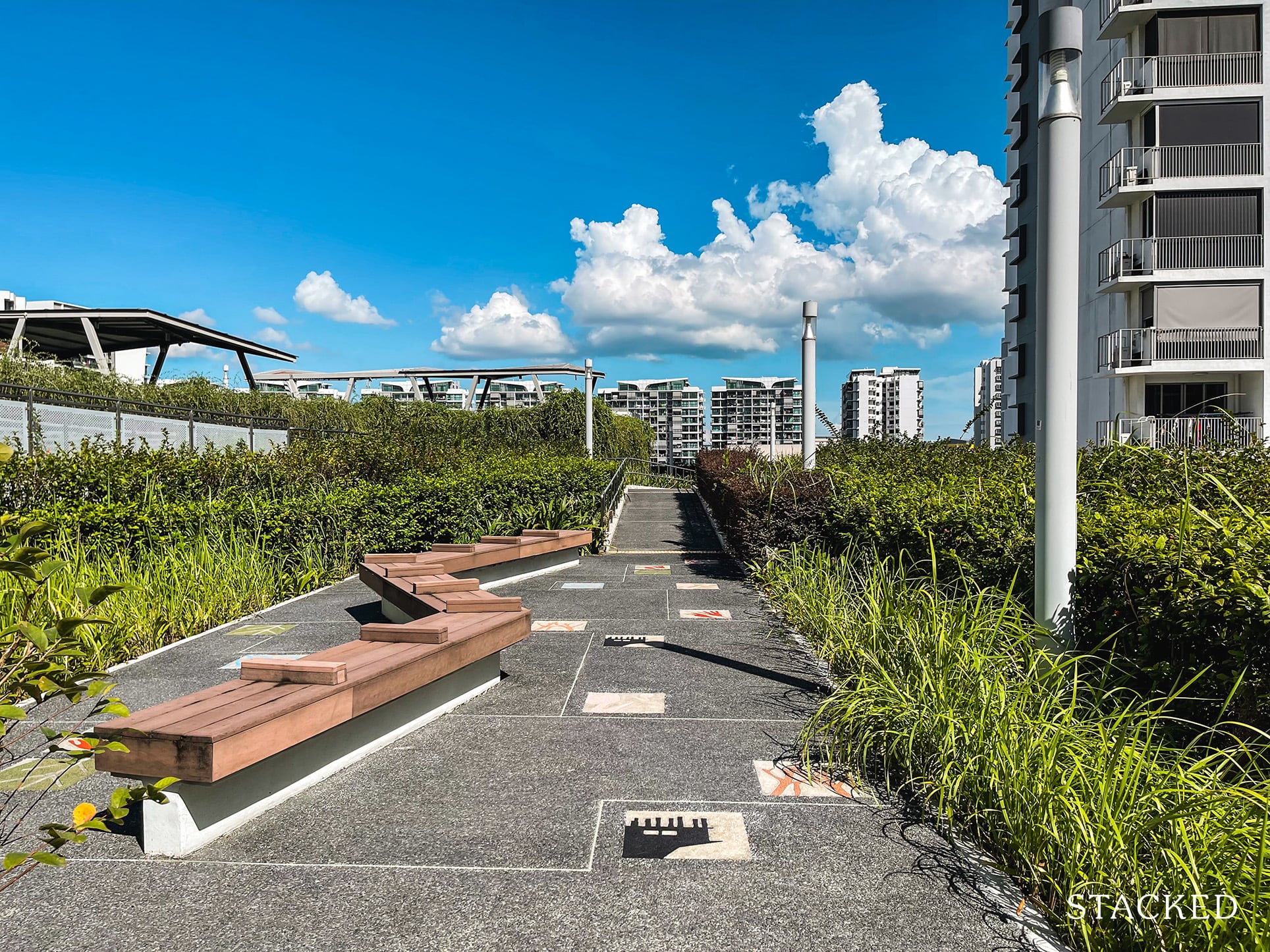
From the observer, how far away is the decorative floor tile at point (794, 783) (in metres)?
3.11

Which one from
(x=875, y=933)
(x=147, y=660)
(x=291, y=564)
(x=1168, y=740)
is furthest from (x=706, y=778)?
(x=291, y=564)

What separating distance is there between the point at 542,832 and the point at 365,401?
28.0 meters

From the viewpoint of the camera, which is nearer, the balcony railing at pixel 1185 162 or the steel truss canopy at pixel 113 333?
the steel truss canopy at pixel 113 333

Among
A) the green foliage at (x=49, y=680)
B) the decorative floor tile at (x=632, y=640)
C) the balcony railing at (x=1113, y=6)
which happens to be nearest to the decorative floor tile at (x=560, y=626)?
the decorative floor tile at (x=632, y=640)

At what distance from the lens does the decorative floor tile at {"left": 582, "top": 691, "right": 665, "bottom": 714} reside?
4.09m

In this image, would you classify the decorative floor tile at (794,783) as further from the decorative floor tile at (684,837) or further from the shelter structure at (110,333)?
the shelter structure at (110,333)

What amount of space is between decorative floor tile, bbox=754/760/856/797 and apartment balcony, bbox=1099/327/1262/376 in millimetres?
24651

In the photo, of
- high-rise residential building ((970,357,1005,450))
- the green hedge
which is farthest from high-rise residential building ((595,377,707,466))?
the green hedge

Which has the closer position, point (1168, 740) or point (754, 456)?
point (1168, 740)

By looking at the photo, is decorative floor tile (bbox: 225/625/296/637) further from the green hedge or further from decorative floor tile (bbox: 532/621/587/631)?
the green hedge

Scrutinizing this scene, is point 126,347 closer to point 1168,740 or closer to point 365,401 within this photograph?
point 365,401

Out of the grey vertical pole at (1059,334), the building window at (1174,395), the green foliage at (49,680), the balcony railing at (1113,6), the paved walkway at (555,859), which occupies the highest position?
the balcony railing at (1113,6)

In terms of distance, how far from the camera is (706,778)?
10.6ft

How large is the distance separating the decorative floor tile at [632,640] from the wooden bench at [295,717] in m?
1.09
